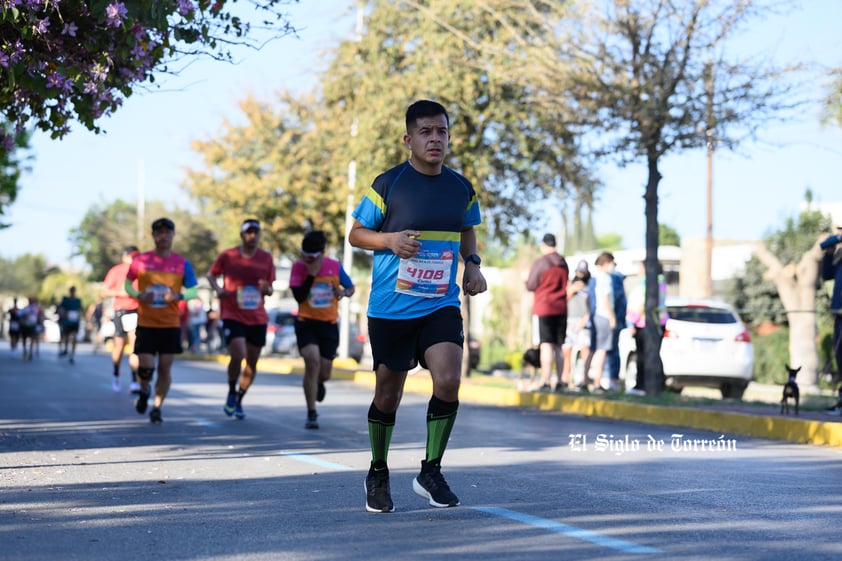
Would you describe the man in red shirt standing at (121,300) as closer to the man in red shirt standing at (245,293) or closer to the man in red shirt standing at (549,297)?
the man in red shirt standing at (245,293)

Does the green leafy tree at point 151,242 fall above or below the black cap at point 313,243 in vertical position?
above

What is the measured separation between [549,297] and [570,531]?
11.8 meters

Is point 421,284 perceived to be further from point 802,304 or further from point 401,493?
point 802,304

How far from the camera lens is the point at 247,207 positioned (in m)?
45.9

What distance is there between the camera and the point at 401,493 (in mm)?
8102

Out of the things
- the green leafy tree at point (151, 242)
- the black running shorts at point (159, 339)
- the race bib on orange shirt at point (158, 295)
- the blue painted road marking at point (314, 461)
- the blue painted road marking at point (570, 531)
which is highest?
the green leafy tree at point (151, 242)

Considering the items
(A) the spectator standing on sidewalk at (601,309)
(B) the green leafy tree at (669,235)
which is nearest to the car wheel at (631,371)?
(A) the spectator standing on sidewalk at (601,309)

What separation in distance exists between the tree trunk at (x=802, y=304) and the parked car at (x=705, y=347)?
6.29 m

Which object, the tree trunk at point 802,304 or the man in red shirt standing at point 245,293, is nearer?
the man in red shirt standing at point 245,293

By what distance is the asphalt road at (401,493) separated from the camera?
20.4ft

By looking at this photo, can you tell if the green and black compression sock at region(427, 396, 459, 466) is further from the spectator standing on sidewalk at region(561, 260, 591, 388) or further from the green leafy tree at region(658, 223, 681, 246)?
the green leafy tree at region(658, 223, 681, 246)

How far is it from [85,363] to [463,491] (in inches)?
1027

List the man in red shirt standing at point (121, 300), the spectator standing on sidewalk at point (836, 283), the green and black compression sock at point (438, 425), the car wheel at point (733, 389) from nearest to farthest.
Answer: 1. the green and black compression sock at point (438, 425)
2. the spectator standing on sidewalk at point (836, 283)
3. the man in red shirt standing at point (121, 300)
4. the car wheel at point (733, 389)

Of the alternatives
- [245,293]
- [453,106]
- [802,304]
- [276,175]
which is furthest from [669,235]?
[245,293]
